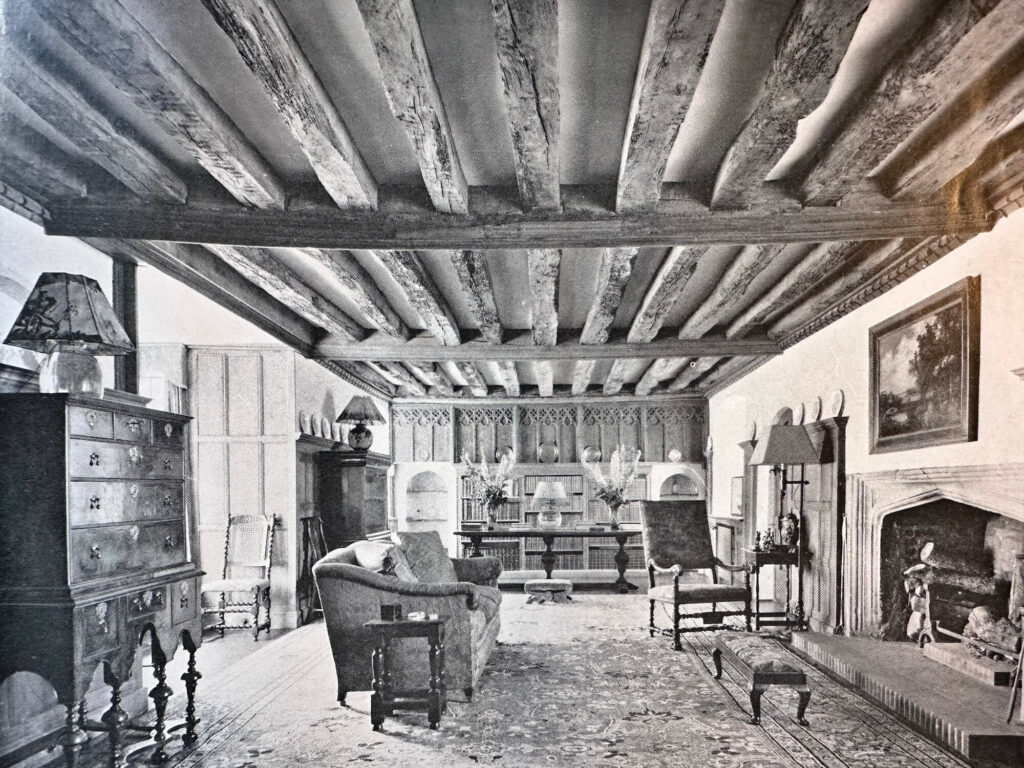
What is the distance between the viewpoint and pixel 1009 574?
429 cm

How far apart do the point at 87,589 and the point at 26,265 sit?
1.64 meters

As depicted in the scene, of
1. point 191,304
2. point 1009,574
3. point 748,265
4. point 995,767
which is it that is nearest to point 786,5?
point 748,265

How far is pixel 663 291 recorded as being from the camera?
17.6ft

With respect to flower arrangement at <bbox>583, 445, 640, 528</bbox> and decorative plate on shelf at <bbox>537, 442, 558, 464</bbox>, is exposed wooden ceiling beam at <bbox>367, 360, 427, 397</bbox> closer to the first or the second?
decorative plate on shelf at <bbox>537, 442, 558, 464</bbox>

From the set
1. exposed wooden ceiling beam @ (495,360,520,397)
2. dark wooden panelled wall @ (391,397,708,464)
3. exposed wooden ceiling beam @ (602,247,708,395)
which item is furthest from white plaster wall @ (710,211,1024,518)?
dark wooden panelled wall @ (391,397,708,464)

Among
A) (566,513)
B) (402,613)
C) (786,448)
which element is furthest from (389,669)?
(566,513)

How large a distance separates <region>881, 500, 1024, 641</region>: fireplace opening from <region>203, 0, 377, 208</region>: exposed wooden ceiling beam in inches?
162

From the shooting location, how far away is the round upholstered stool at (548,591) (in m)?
8.42

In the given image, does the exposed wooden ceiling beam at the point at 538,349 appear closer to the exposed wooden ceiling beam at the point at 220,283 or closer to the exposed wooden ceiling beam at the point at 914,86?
the exposed wooden ceiling beam at the point at 220,283

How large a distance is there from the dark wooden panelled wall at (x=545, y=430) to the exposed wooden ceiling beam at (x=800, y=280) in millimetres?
5259

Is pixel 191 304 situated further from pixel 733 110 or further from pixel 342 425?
pixel 733 110

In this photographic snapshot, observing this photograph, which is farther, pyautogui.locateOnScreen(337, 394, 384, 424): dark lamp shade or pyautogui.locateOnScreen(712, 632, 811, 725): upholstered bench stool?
pyautogui.locateOnScreen(337, 394, 384, 424): dark lamp shade

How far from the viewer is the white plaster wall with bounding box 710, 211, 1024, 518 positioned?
3.69 metres

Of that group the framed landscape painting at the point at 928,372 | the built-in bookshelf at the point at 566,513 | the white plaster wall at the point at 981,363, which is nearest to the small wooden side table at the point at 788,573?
the white plaster wall at the point at 981,363
